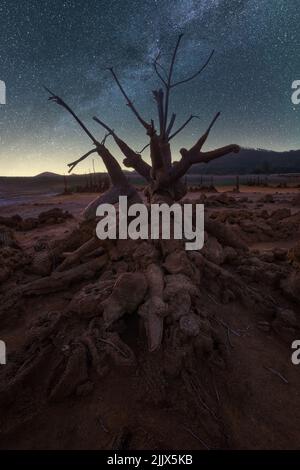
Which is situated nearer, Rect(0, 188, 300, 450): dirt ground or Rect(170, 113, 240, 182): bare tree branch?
Rect(0, 188, 300, 450): dirt ground

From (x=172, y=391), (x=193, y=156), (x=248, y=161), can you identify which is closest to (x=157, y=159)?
(x=193, y=156)

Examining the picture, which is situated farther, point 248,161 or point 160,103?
point 248,161

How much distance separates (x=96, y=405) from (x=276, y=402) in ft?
5.32

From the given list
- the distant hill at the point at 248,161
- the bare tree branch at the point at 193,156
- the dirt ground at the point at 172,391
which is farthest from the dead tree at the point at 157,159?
the distant hill at the point at 248,161

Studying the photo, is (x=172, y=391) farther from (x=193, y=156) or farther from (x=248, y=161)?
(x=248, y=161)

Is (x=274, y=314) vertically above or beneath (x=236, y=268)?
beneath

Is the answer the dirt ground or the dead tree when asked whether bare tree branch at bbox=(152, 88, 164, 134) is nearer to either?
the dead tree

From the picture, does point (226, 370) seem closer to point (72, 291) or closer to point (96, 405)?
point (96, 405)

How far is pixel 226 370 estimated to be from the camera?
258 cm

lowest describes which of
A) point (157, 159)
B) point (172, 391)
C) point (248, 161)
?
point (172, 391)

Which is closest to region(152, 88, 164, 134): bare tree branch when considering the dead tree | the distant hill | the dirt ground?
the dead tree
